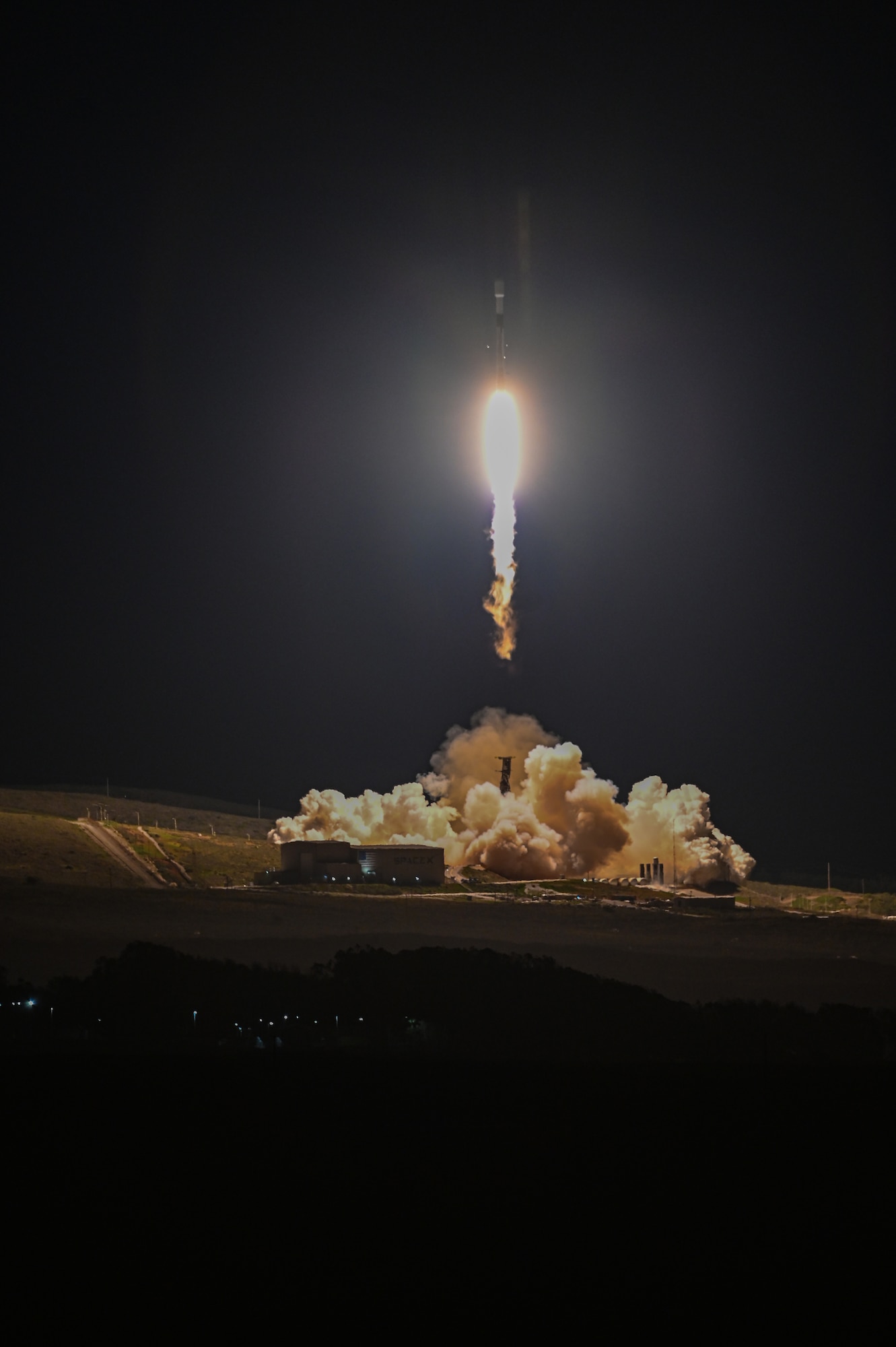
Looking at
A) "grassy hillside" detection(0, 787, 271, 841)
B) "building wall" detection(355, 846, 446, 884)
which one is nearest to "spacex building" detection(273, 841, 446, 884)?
"building wall" detection(355, 846, 446, 884)

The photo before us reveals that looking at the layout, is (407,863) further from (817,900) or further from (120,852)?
(817,900)

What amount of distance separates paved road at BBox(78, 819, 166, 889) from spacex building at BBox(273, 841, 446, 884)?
7345 millimetres

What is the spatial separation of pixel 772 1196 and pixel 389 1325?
10.1 meters

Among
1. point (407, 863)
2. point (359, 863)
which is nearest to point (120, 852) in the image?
point (359, 863)

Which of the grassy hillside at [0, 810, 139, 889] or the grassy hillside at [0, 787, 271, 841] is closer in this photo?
the grassy hillside at [0, 810, 139, 889]

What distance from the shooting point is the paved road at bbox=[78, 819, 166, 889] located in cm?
7261

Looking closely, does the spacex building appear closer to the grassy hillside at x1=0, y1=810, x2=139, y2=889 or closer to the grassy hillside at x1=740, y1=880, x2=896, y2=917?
the grassy hillside at x1=0, y1=810, x2=139, y2=889

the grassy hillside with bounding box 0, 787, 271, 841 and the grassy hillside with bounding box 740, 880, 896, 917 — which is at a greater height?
the grassy hillside with bounding box 0, 787, 271, 841

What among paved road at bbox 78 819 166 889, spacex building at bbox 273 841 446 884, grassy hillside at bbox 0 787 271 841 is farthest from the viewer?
grassy hillside at bbox 0 787 271 841

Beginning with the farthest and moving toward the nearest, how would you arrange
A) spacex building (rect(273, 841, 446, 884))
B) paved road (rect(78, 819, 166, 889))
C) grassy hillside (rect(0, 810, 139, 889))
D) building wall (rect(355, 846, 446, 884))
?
building wall (rect(355, 846, 446, 884)) < spacex building (rect(273, 841, 446, 884)) < paved road (rect(78, 819, 166, 889)) < grassy hillside (rect(0, 810, 139, 889))

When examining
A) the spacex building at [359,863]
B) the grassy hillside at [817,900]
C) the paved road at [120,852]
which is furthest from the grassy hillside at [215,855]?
the grassy hillside at [817,900]

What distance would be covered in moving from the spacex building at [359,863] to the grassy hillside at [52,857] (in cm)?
906

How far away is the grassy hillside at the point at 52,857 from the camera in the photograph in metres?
68.9

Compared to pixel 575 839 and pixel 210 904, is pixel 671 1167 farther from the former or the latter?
pixel 575 839
